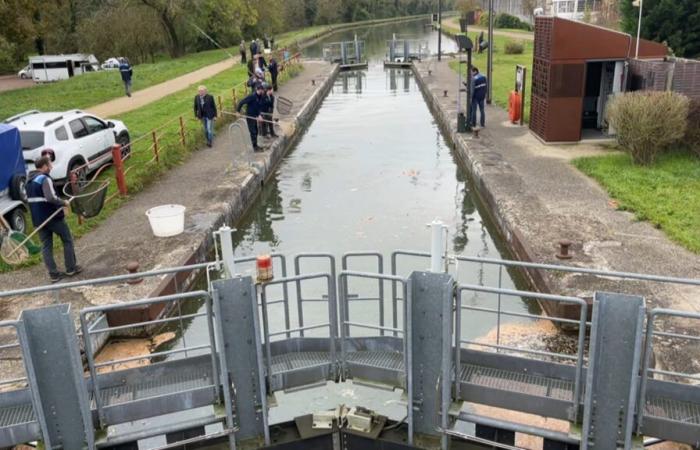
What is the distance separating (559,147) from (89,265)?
11052 millimetres

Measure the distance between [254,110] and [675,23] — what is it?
57.8 ft

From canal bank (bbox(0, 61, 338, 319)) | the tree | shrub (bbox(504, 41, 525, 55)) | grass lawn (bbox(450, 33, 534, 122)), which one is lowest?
canal bank (bbox(0, 61, 338, 319))

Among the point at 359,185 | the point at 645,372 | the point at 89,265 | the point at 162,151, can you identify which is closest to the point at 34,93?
the point at 162,151

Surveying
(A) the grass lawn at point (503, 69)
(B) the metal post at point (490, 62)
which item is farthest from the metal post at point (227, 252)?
(B) the metal post at point (490, 62)

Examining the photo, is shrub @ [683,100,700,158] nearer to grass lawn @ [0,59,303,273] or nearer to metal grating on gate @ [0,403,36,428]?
grass lawn @ [0,59,303,273]

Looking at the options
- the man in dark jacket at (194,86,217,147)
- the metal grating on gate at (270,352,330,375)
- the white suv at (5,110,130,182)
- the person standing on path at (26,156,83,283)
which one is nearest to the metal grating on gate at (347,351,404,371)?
the metal grating on gate at (270,352,330,375)

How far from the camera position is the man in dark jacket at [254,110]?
54.9 ft

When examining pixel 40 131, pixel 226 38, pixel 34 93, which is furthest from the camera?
pixel 226 38

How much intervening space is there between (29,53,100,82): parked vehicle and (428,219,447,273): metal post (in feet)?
138

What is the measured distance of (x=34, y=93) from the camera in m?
31.1

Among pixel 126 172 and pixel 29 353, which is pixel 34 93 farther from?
pixel 29 353

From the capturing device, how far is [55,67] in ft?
142

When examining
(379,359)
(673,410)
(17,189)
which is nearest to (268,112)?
(17,189)

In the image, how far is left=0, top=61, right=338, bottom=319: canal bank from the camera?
8.84 metres
